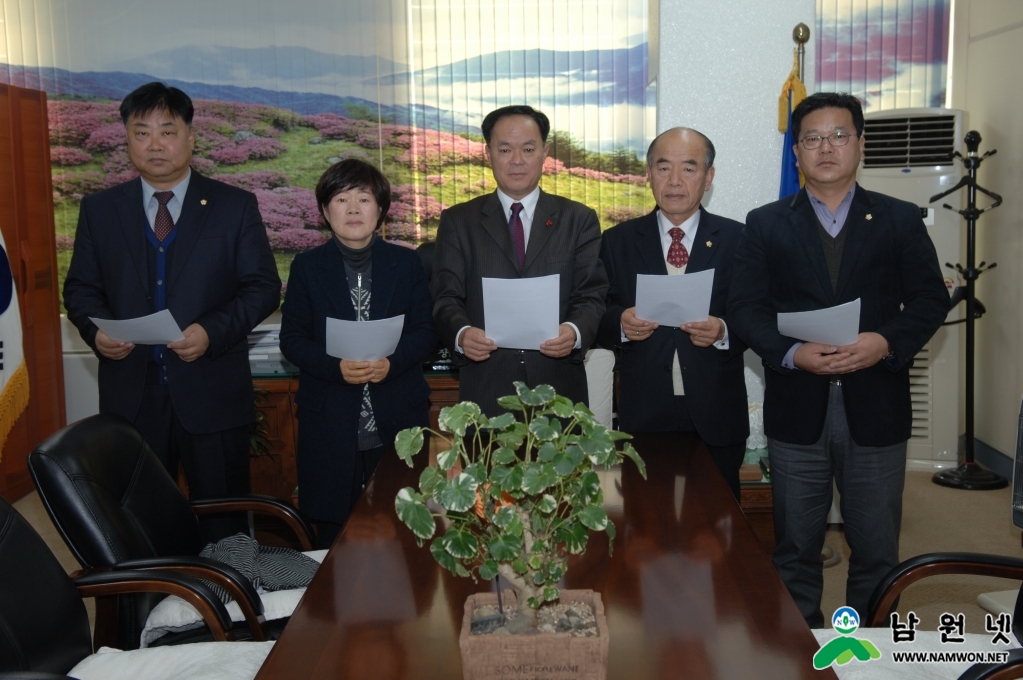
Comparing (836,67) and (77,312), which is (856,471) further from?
(836,67)

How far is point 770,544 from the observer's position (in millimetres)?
3266

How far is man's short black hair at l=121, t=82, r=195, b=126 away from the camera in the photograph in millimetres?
2859

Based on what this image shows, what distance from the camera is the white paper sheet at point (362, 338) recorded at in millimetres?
2484

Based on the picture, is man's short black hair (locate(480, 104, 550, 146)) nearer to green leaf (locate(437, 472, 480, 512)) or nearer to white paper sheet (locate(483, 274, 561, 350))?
white paper sheet (locate(483, 274, 561, 350))

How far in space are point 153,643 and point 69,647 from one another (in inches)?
12.8

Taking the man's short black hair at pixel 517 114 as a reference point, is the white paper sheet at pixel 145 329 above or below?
below

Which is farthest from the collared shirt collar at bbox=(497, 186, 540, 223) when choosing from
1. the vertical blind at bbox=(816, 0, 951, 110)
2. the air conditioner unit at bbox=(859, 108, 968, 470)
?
the vertical blind at bbox=(816, 0, 951, 110)

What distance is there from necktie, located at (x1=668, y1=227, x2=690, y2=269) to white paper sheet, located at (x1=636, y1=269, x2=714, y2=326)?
0.21 metres

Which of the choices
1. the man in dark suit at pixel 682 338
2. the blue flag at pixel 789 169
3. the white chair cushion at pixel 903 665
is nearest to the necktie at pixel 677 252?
the man in dark suit at pixel 682 338

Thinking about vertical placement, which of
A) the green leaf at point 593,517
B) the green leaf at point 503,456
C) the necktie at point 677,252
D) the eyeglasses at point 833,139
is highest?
the eyeglasses at point 833,139

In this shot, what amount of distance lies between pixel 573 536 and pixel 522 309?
132 cm

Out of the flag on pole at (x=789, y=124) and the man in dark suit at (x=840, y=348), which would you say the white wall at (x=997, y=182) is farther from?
the man in dark suit at (x=840, y=348)

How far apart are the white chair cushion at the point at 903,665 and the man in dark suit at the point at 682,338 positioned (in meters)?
0.93

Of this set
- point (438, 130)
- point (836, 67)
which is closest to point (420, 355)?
point (438, 130)
